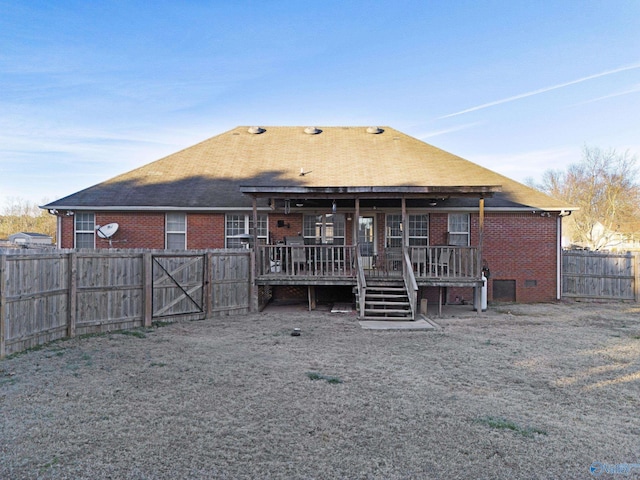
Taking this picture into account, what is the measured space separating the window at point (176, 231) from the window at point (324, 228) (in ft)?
13.0

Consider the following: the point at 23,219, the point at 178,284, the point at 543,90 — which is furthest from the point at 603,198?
the point at 23,219

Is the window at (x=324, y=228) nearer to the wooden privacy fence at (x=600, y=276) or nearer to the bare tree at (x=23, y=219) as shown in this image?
the wooden privacy fence at (x=600, y=276)

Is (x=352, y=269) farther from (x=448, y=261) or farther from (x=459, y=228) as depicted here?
(x=459, y=228)

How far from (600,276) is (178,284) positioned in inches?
546

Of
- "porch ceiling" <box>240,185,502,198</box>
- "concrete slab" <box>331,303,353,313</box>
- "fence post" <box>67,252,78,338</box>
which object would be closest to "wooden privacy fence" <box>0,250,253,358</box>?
"fence post" <box>67,252,78,338</box>

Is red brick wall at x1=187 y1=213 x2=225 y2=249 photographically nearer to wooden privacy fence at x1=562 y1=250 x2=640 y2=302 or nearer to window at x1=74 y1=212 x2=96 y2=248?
window at x1=74 y1=212 x2=96 y2=248

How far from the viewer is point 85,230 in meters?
13.1

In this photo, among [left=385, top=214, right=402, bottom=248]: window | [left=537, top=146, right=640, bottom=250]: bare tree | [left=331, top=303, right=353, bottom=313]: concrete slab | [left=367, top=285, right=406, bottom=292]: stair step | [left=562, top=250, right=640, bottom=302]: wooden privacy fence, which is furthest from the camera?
[left=537, top=146, right=640, bottom=250]: bare tree

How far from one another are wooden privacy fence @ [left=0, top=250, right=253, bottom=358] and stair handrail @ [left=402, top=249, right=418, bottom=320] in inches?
166

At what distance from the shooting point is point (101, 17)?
1269 cm

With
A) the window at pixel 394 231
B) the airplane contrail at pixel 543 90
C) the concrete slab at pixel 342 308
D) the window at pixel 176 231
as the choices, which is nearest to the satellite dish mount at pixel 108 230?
the window at pixel 176 231

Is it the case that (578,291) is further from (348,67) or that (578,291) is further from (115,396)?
(115,396)

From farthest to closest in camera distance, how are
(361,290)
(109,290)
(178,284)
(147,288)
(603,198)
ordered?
(603,198) → (361,290) → (178,284) → (147,288) → (109,290)

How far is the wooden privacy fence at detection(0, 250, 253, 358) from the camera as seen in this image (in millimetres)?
6516
